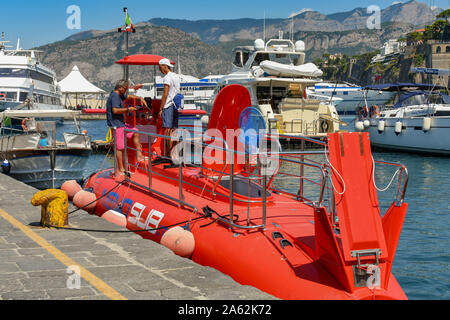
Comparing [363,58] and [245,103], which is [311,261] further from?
[363,58]

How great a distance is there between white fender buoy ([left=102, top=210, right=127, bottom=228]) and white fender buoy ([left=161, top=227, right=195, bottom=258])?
1855 millimetres

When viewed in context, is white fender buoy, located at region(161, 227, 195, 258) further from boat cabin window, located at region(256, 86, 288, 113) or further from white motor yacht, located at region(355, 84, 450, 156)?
boat cabin window, located at region(256, 86, 288, 113)

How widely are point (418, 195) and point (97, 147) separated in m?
20.6

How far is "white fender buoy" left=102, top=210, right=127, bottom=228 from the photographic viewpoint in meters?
9.56

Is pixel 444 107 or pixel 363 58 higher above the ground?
pixel 363 58

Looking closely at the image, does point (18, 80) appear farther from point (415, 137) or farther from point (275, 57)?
point (415, 137)

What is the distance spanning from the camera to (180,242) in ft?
25.3

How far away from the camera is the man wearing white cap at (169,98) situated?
10469mm

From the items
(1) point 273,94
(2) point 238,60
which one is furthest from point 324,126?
(2) point 238,60

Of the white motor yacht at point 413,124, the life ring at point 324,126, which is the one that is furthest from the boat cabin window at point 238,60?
the white motor yacht at point 413,124

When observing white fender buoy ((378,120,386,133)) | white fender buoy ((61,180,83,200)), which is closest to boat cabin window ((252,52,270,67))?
white fender buoy ((378,120,386,133))

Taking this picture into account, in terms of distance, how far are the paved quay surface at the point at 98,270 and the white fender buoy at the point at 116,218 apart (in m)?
0.56

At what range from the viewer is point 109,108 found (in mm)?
11234
